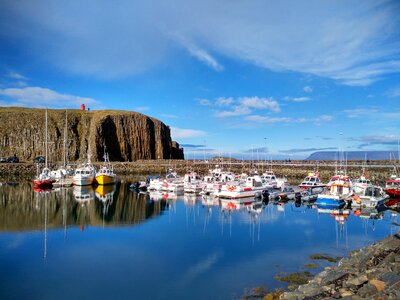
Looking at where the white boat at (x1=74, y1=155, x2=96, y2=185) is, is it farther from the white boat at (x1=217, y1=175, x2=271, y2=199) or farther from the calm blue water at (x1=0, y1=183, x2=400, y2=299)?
the white boat at (x1=217, y1=175, x2=271, y2=199)

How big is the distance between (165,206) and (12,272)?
888 inches

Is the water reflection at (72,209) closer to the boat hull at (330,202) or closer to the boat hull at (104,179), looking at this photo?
the boat hull at (104,179)

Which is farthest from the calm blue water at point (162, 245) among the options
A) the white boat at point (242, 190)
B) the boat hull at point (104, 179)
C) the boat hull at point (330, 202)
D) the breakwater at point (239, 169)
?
the breakwater at point (239, 169)

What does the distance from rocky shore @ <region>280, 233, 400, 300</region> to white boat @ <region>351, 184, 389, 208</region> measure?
20.9 meters

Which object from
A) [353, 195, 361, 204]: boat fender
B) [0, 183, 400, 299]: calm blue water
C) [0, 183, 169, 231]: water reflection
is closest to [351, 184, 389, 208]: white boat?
[353, 195, 361, 204]: boat fender

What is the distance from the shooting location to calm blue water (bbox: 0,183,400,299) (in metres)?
15.2

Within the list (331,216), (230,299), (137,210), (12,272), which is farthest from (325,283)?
(137,210)

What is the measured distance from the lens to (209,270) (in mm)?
17344

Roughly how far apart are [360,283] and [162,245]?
13256 mm

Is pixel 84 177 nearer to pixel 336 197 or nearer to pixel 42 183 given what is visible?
pixel 42 183

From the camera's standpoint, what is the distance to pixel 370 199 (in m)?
35.6

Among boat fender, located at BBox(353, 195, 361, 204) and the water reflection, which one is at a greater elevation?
boat fender, located at BBox(353, 195, 361, 204)

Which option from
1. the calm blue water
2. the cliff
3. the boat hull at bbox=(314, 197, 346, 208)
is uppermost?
the cliff

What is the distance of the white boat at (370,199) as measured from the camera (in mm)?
35250
